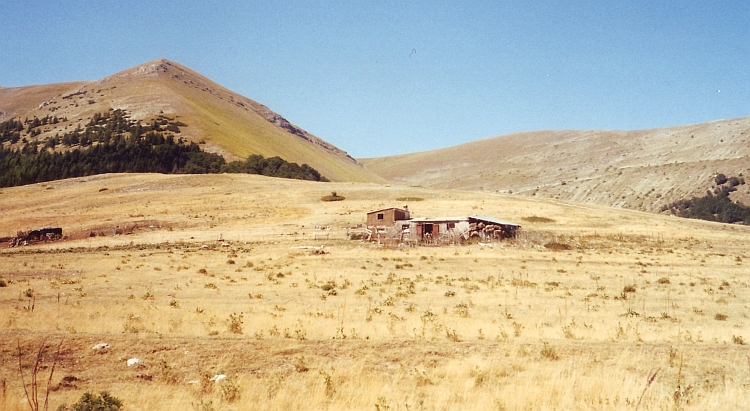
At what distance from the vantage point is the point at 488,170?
186625 millimetres

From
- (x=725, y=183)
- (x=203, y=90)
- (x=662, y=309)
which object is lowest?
(x=662, y=309)

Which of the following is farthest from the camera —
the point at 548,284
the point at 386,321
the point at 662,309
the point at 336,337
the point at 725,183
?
the point at 725,183

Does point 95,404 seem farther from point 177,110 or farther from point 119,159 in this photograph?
point 177,110

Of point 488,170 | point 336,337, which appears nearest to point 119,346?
point 336,337

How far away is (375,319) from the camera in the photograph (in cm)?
1844

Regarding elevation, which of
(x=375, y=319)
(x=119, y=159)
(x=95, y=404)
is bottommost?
(x=375, y=319)

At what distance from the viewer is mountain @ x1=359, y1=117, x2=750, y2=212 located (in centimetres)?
11831

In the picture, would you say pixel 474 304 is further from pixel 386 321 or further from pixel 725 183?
pixel 725 183

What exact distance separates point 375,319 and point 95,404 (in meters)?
11.3

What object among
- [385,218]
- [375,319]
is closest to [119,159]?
[385,218]

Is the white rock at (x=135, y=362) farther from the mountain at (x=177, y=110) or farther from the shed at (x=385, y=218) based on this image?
the mountain at (x=177, y=110)

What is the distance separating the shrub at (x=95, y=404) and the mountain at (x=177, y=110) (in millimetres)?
108572

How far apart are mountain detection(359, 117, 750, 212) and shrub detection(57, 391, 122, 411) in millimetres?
119496

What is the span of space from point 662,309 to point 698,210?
9435 cm
